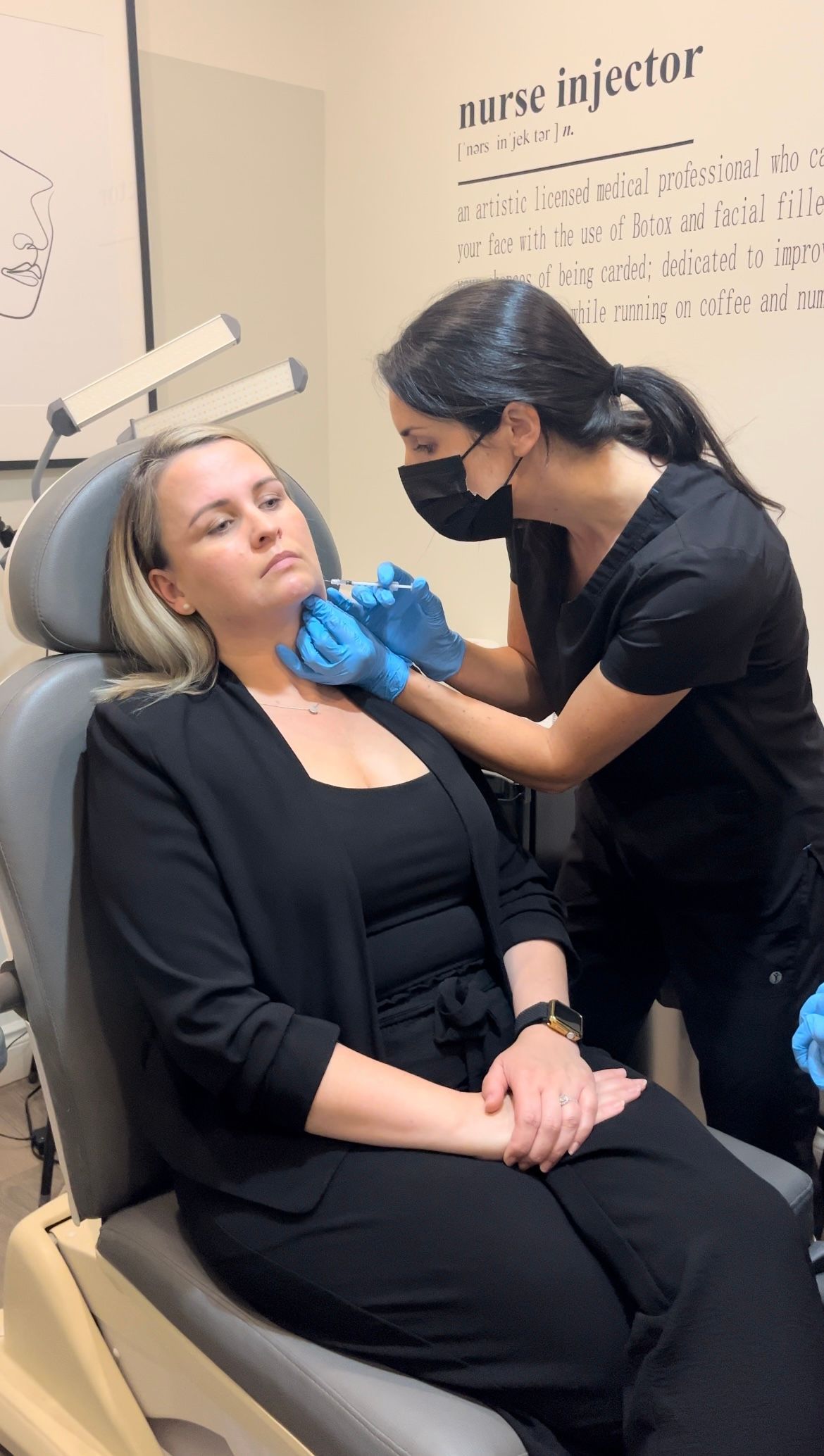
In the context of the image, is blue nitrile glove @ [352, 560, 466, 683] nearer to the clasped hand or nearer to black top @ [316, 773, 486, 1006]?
black top @ [316, 773, 486, 1006]

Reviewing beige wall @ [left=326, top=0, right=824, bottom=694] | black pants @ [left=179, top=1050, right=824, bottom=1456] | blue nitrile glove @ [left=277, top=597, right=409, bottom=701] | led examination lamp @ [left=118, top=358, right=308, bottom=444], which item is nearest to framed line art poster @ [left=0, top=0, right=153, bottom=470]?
beige wall @ [left=326, top=0, right=824, bottom=694]

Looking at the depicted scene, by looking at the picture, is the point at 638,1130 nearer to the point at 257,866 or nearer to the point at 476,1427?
the point at 476,1427

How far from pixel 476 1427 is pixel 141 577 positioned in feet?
2.80

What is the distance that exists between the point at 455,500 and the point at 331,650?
0.88 ft

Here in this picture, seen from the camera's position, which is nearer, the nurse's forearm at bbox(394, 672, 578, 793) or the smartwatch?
the smartwatch

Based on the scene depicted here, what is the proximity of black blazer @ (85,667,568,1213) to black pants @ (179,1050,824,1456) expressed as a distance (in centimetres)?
6

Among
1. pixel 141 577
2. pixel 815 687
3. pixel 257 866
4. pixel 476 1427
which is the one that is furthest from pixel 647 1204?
pixel 815 687

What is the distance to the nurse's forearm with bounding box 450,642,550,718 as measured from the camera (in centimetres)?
158

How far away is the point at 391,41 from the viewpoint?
2352 millimetres

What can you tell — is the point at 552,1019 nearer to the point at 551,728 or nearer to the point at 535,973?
the point at 535,973

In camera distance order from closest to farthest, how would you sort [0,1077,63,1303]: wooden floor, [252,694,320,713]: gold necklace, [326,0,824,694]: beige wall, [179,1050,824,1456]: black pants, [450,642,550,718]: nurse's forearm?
1. [179,1050,824,1456]: black pants
2. [252,694,320,713]: gold necklace
3. [450,642,550,718]: nurse's forearm
4. [326,0,824,694]: beige wall
5. [0,1077,63,1303]: wooden floor

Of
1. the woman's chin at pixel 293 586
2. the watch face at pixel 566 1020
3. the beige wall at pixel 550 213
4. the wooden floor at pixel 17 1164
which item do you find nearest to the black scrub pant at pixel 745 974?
the watch face at pixel 566 1020

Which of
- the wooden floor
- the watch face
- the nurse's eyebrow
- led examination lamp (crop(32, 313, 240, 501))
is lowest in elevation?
the wooden floor

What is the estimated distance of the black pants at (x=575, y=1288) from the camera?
881 millimetres
